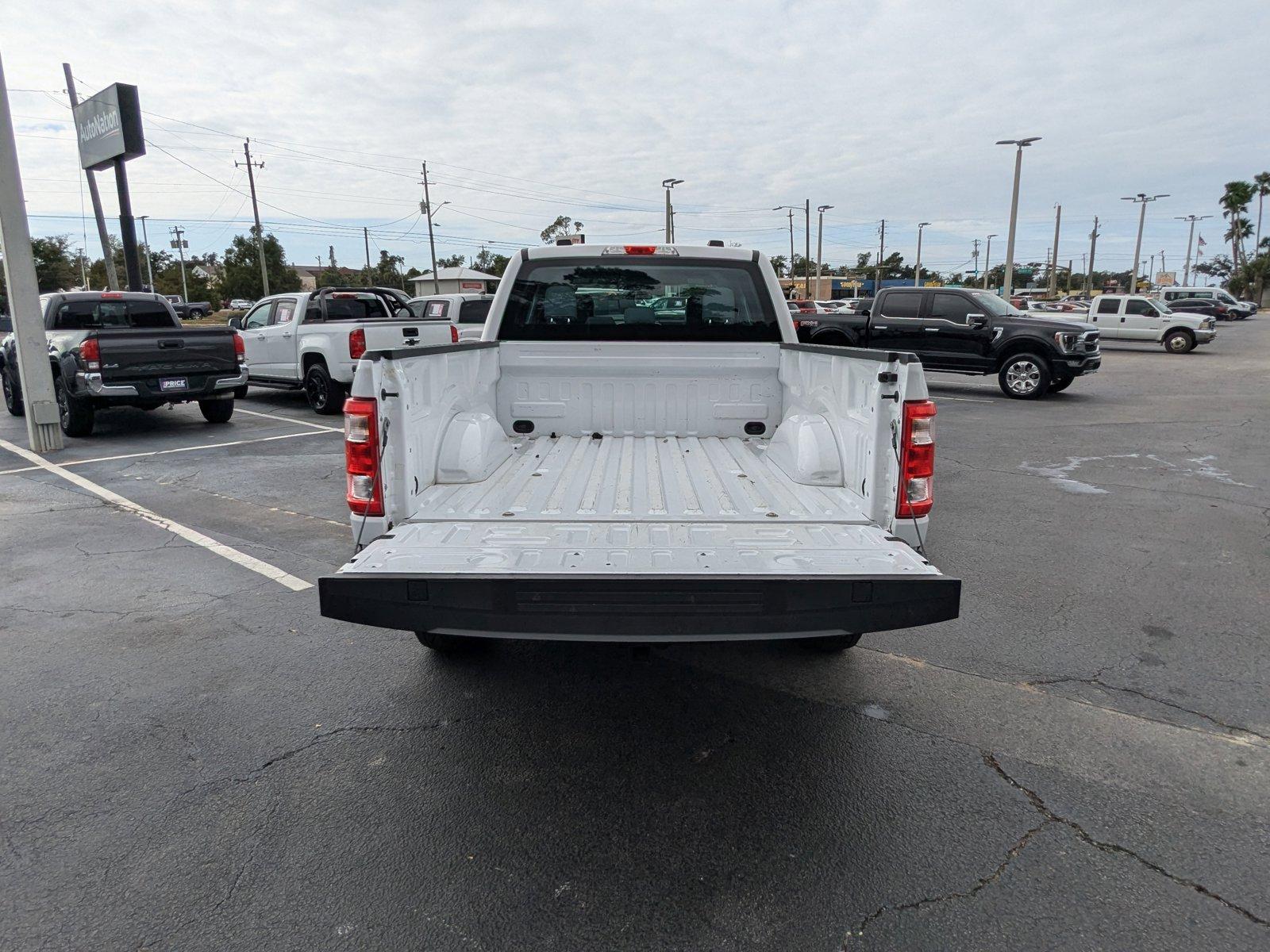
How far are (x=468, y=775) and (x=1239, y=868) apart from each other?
2608 mm

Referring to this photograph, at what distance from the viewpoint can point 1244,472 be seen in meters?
8.41

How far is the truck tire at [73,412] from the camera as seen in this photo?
10.5 m

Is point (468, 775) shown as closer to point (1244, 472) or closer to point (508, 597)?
point (508, 597)

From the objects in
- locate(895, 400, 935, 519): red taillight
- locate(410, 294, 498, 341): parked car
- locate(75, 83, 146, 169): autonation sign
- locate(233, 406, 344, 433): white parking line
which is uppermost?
locate(75, 83, 146, 169): autonation sign

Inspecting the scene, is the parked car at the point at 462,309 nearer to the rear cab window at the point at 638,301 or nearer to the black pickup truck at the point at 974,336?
the black pickup truck at the point at 974,336

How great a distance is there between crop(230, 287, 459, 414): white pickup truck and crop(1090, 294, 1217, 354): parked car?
2216cm

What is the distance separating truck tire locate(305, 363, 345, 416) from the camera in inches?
495

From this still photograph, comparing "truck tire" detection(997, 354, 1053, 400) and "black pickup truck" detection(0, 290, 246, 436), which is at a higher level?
"black pickup truck" detection(0, 290, 246, 436)

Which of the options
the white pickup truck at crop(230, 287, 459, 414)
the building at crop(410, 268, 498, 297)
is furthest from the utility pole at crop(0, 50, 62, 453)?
the building at crop(410, 268, 498, 297)

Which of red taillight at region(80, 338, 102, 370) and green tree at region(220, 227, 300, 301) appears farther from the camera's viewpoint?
green tree at region(220, 227, 300, 301)

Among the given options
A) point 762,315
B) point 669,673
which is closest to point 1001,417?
point 762,315

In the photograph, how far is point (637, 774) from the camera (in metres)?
3.08

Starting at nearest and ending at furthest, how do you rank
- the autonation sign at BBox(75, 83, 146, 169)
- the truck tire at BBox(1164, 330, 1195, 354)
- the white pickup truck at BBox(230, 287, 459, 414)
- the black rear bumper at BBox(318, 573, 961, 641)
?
1. the black rear bumper at BBox(318, 573, 961, 641)
2. the white pickup truck at BBox(230, 287, 459, 414)
3. the autonation sign at BBox(75, 83, 146, 169)
4. the truck tire at BBox(1164, 330, 1195, 354)

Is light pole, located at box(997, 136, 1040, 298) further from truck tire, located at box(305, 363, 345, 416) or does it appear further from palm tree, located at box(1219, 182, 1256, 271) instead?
palm tree, located at box(1219, 182, 1256, 271)
